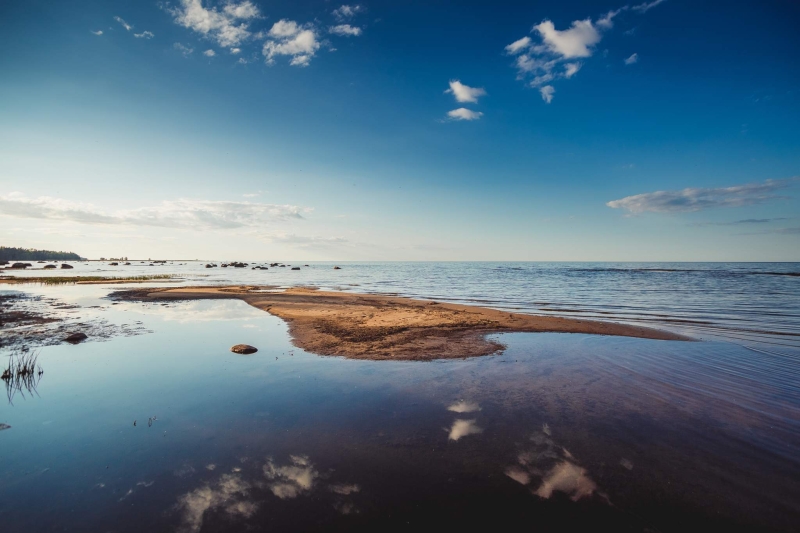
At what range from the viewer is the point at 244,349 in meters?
13.0

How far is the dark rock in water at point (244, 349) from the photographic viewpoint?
12938 millimetres

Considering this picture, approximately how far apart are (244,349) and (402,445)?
8.88 metres

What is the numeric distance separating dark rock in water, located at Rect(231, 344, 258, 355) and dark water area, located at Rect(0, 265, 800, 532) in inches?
33.9

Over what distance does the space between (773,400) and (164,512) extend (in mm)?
13138

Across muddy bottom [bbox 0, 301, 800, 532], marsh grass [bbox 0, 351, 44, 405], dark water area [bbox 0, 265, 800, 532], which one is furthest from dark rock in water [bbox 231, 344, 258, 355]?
marsh grass [bbox 0, 351, 44, 405]

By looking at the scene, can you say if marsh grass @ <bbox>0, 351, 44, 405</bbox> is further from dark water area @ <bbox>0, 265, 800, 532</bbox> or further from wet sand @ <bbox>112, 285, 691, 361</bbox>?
wet sand @ <bbox>112, 285, 691, 361</bbox>

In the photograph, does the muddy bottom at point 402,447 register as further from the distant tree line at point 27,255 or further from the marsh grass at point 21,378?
the distant tree line at point 27,255

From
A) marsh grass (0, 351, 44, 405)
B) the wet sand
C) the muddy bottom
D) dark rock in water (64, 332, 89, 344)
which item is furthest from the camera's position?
dark rock in water (64, 332, 89, 344)

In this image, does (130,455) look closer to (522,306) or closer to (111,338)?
(111,338)

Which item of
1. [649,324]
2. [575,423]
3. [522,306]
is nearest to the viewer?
[575,423]

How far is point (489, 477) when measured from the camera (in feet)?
17.9

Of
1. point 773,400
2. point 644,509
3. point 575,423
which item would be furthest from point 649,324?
point 644,509

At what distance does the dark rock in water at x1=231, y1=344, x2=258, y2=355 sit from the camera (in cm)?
1294

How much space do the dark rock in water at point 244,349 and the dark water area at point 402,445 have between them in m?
0.86
